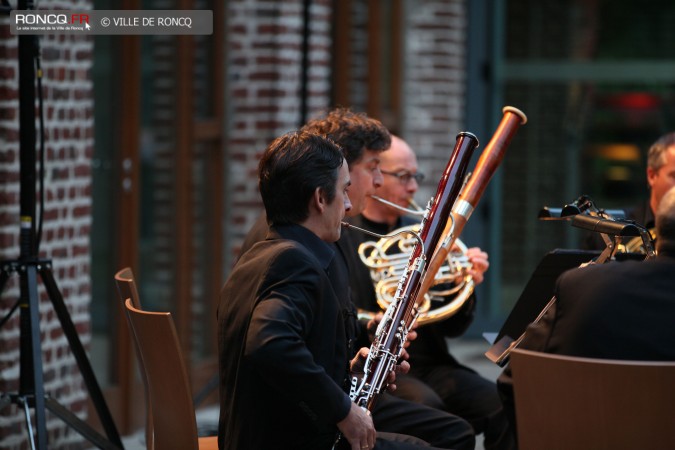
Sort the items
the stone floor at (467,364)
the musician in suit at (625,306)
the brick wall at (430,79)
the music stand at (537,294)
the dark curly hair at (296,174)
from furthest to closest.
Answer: the brick wall at (430,79) → the stone floor at (467,364) → the music stand at (537,294) → the dark curly hair at (296,174) → the musician in suit at (625,306)

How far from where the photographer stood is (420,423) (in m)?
3.32

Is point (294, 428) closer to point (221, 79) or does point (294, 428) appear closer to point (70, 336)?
point (70, 336)

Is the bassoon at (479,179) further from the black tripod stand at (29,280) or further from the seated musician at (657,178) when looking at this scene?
the black tripod stand at (29,280)

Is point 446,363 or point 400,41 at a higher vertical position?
point 400,41

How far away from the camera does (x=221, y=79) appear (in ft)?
18.2

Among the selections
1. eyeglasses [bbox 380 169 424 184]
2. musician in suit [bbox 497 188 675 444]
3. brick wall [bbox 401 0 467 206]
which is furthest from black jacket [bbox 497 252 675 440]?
brick wall [bbox 401 0 467 206]

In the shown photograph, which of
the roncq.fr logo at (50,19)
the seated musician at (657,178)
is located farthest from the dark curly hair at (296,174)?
the seated musician at (657,178)

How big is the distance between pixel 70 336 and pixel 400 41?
14.1 ft

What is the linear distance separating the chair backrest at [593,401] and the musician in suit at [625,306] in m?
0.13

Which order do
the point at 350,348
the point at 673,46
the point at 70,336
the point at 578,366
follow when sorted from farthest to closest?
the point at 673,46 → the point at 70,336 → the point at 350,348 → the point at 578,366

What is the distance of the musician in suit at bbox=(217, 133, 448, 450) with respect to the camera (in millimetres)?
2467

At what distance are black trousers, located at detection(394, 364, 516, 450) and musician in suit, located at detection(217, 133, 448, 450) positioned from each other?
3.05ft

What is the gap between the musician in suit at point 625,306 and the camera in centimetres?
252

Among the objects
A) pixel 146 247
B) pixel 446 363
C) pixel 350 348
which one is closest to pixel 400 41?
pixel 146 247
